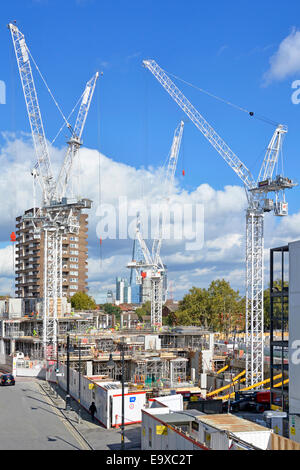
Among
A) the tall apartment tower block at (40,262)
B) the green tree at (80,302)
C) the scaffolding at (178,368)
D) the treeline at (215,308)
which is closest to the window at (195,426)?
the scaffolding at (178,368)

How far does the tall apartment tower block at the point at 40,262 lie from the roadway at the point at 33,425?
92.4 metres

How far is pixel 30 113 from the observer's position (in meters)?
72.1

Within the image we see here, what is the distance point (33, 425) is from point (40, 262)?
347 ft

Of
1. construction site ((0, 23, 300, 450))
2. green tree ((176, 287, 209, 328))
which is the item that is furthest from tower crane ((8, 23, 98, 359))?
green tree ((176, 287, 209, 328))

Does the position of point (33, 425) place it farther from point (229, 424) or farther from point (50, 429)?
point (229, 424)

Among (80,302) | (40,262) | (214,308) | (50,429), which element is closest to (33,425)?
(50,429)

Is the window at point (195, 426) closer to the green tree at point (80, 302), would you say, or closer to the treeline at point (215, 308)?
the treeline at point (215, 308)

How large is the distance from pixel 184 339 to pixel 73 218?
23.6 meters

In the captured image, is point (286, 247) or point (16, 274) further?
point (16, 274)

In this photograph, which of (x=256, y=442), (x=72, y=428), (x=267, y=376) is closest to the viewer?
(x=256, y=442)

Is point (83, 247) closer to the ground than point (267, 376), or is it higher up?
higher up

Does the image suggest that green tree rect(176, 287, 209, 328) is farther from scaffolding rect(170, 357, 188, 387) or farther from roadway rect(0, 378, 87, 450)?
roadway rect(0, 378, 87, 450)
